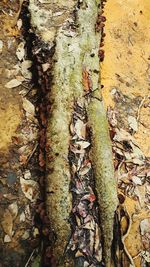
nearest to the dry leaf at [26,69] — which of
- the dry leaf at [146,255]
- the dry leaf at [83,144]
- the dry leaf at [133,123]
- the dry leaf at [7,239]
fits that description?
the dry leaf at [83,144]

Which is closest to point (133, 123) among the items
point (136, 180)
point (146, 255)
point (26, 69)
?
point (136, 180)

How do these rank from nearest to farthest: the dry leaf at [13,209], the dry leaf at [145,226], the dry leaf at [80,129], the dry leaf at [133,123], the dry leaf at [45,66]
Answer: the dry leaf at [13,209] → the dry leaf at [80,129] → the dry leaf at [145,226] → the dry leaf at [45,66] → the dry leaf at [133,123]

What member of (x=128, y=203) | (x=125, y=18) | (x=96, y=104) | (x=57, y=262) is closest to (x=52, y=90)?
(x=96, y=104)

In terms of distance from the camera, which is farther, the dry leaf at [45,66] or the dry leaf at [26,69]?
the dry leaf at [26,69]

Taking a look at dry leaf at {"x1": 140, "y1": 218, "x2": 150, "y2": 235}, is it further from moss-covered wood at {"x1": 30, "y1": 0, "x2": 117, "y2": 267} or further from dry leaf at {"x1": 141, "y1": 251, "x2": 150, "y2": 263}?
moss-covered wood at {"x1": 30, "y1": 0, "x2": 117, "y2": 267}

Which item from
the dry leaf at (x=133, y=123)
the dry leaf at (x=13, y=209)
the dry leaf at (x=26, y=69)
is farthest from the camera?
the dry leaf at (x=133, y=123)

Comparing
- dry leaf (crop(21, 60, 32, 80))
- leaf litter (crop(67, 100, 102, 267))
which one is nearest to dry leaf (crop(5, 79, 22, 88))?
dry leaf (crop(21, 60, 32, 80))

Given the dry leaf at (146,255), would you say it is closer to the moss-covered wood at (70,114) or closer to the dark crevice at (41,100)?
the moss-covered wood at (70,114)
